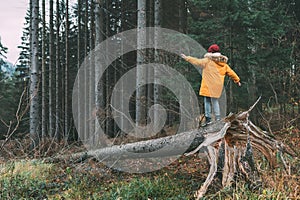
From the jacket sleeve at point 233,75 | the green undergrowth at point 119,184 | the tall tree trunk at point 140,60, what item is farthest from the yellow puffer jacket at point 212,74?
the tall tree trunk at point 140,60

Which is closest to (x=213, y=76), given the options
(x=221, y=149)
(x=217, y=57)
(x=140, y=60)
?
(x=217, y=57)

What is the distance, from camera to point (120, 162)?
24.4 ft

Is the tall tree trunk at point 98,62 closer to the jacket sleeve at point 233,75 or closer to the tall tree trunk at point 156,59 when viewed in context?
the tall tree trunk at point 156,59

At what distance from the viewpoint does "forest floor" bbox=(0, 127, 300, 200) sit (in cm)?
459

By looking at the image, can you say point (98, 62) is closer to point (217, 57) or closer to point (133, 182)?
point (217, 57)

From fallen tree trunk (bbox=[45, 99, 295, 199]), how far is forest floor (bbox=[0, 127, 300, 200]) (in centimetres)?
16

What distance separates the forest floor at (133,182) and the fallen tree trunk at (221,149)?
16 cm

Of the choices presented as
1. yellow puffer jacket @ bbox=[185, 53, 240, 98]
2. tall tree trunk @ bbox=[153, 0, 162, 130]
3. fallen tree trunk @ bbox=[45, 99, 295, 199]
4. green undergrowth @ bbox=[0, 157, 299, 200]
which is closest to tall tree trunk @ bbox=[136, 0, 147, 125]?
tall tree trunk @ bbox=[153, 0, 162, 130]

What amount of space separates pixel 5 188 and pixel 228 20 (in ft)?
26.0

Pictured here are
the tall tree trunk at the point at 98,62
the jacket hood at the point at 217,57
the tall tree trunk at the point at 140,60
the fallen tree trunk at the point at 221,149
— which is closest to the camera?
the fallen tree trunk at the point at 221,149

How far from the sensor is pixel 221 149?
5.05 meters

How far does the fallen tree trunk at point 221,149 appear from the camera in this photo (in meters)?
4.82

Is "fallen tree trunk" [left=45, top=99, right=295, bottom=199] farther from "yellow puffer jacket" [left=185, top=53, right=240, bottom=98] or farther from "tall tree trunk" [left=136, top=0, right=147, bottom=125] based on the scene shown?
"tall tree trunk" [left=136, top=0, right=147, bottom=125]

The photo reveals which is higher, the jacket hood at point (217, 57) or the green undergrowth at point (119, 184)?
the jacket hood at point (217, 57)
